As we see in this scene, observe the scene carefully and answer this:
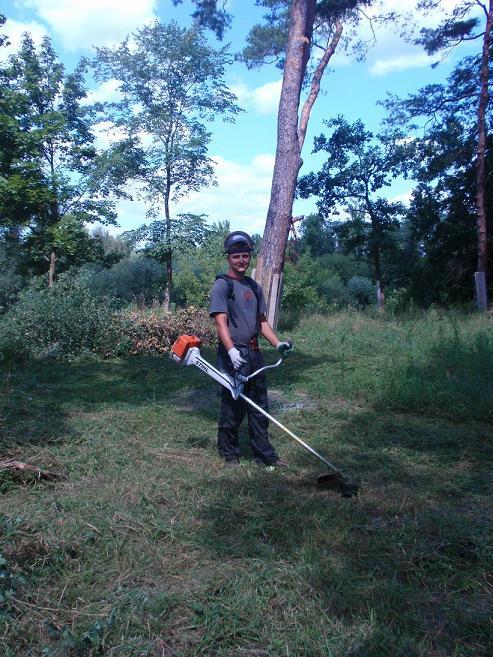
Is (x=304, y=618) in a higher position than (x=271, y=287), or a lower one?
lower

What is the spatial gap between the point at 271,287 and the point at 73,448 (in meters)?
7.74

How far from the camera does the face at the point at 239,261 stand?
15.9ft

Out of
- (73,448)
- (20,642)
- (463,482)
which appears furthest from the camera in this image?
(73,448)

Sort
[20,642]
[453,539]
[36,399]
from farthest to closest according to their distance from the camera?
[36,399], [453,539], [20,642]

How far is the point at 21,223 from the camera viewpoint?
20641 mm

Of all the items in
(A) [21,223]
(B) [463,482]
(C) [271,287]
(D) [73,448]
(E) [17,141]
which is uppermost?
(E) [17,141]

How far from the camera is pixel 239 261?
4.84 meters

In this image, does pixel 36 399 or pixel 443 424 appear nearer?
pixel 443 424

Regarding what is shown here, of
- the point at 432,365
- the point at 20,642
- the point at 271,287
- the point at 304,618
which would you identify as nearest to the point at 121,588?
the point at 20,642

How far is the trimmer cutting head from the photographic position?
13.5 ft

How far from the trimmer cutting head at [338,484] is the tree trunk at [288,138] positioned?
8231 mm

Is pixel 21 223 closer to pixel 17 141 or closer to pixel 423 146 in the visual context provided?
pixel 17 141

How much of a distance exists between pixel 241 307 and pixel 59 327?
683 centimetres

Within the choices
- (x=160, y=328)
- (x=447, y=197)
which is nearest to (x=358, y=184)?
(x=447, y=197)
